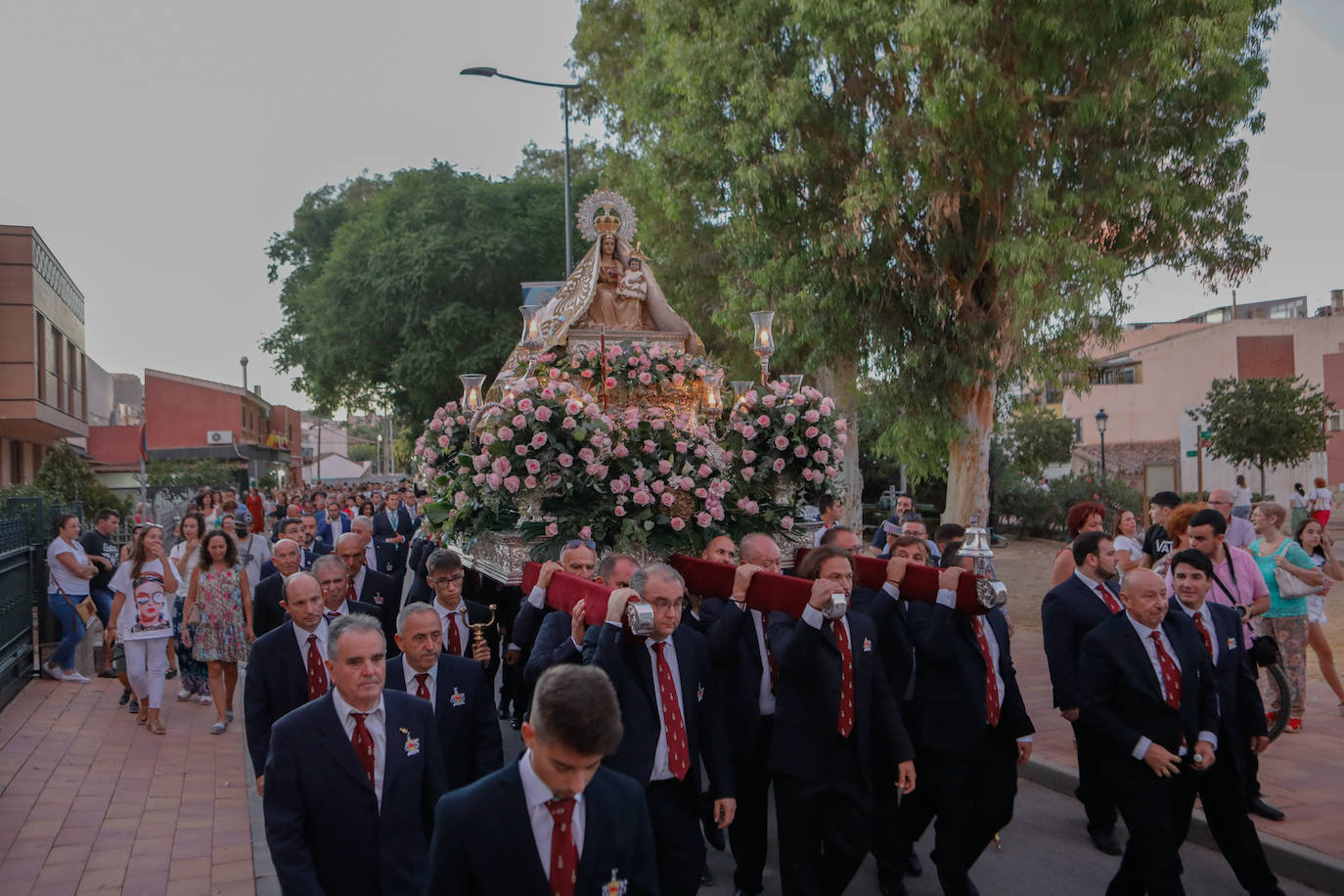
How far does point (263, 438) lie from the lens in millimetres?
61125

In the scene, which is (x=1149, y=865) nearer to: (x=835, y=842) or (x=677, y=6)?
(x=835, y=842)

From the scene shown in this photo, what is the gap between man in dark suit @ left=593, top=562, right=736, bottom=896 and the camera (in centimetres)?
473

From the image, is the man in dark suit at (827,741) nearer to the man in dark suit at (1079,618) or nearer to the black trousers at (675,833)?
the black trousers at (675,833)

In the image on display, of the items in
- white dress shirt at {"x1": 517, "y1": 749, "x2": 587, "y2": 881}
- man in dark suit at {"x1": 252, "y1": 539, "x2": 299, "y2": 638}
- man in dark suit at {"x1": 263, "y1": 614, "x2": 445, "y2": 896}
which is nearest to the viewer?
white dress shirt at {"x1": 517, "y1": 749, "x2": 587, "y2": 881}

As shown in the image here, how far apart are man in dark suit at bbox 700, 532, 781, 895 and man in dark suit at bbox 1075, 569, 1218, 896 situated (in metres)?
1.53

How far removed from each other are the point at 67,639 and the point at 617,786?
1032cm

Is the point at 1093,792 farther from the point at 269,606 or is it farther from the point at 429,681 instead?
the point at 269,606

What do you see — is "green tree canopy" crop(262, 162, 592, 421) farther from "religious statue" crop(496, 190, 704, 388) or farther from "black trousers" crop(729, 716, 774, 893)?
"black trousers" crop(729, 716, 774, 893)

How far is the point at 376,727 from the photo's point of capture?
3881 millimetres

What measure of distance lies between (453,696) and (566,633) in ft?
3.21

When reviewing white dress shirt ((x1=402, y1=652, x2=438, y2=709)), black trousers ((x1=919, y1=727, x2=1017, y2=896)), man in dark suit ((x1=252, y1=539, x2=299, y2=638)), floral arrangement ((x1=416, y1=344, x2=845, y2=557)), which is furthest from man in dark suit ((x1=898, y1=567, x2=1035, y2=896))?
man in dark suit ((x1=252, y1=539, x2=299, y2=638))

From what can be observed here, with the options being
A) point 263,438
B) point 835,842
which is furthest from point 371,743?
point 263,438

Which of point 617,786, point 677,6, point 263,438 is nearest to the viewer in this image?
point 617,786

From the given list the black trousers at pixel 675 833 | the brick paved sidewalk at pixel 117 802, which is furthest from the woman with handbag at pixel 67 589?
the black trousers at pixel 675 833
